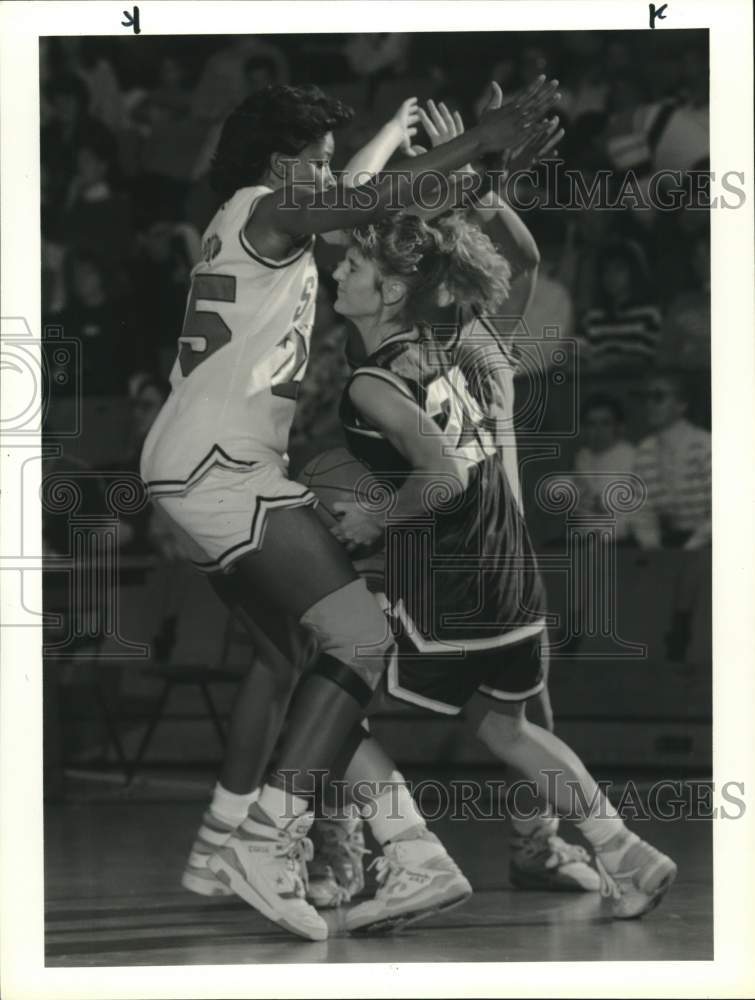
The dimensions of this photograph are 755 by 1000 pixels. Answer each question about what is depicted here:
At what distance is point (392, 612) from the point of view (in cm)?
423

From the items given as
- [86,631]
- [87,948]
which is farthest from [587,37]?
[87,948]

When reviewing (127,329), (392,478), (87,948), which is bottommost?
(87,948)

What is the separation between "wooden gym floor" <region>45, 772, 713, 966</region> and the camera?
4168 mm

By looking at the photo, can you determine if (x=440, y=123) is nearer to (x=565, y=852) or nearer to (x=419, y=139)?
(x=419, y=139)

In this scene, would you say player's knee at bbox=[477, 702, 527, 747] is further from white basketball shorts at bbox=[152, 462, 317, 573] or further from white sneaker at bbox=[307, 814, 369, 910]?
white basketball shorts at bbox=[152, 462, 317, 573]

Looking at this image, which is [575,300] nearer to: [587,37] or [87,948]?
[587,37]

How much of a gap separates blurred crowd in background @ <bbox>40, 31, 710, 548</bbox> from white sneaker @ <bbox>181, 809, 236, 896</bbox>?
2.61 feet

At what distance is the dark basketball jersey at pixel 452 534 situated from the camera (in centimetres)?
423

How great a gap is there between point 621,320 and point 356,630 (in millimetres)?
1109

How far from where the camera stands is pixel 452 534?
13.9 ft

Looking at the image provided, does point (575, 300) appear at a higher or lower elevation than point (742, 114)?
lower

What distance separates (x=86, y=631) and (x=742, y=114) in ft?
7.46

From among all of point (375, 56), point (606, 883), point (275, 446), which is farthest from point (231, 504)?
point (606, 883)

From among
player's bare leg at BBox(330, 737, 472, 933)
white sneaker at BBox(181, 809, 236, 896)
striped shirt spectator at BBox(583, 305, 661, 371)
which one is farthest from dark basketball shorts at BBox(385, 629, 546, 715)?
striped shirt spectator at BBox(583, 305, 661, 371)
